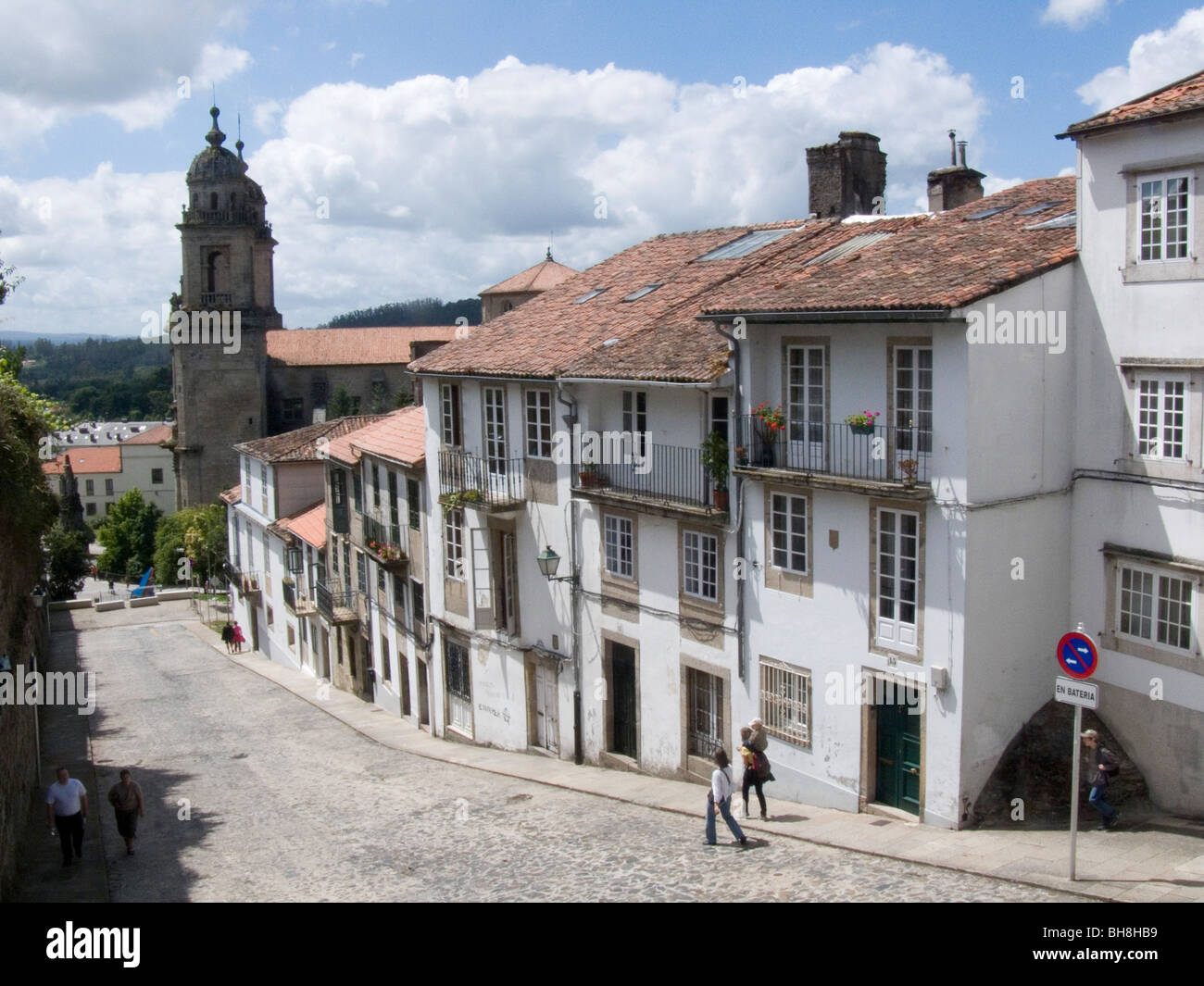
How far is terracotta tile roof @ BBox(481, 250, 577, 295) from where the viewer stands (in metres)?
77.6

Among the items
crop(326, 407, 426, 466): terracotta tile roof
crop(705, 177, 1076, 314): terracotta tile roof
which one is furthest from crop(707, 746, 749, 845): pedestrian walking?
crop(326, 407, 426, 466): terracotta tile roof

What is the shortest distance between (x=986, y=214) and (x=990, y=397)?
5091mm

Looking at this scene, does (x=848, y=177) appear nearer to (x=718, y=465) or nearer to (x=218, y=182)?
(x=718, y=465)

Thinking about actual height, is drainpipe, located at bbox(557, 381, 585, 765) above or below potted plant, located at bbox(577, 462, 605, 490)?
below

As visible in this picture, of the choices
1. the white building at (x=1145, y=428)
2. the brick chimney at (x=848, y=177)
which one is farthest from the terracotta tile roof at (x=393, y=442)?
the white building at (x=1145, y=428)

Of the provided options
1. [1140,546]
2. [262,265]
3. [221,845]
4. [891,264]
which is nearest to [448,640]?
[221,845]

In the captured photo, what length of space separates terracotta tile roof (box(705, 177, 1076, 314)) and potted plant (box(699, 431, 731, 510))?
6.92ft

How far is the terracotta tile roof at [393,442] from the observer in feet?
94.1

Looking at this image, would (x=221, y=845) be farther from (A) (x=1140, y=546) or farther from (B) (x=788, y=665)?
(A) (x=1140, y=546)

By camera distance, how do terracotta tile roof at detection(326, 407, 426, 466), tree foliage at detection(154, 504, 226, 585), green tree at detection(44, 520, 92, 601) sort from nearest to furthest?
terracotta tile roof at detection(326, 407, 426, 466), green tree at detection(44, 520, 92, 601), tree foliage at detection(154, 504, 226, 585)

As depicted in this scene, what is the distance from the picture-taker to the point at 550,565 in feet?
74.8

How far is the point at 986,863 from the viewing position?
537 inches

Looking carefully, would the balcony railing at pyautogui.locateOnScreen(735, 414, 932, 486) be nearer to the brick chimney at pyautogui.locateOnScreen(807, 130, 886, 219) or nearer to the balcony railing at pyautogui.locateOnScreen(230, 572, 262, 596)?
the brick chimney at pyautogui.locateOnScreen(807, 130, 886, 219)

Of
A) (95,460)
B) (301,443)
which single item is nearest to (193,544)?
(301,443)
